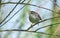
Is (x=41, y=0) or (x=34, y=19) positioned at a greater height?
(x=41, y=0)

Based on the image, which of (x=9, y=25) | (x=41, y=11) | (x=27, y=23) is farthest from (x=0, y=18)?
(x=41, y=11)

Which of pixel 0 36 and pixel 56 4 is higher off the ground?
pixel 56 4

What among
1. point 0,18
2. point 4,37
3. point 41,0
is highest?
point 41,0

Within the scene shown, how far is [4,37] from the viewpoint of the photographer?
1082mm

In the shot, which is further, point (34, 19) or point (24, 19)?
point (24, 19)

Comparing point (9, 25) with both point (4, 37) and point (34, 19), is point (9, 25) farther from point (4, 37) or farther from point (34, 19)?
point (34, 19)

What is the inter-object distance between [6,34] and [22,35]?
113mm

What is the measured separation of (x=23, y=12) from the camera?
112cm

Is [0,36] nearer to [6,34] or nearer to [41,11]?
[6,34]

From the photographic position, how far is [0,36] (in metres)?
1.09

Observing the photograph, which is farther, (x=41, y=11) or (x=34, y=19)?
(x=41, y=11)

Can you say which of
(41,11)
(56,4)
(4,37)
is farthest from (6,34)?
(56,4)

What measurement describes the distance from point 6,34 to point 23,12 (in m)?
0.20

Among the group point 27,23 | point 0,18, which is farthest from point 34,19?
point 0,18
